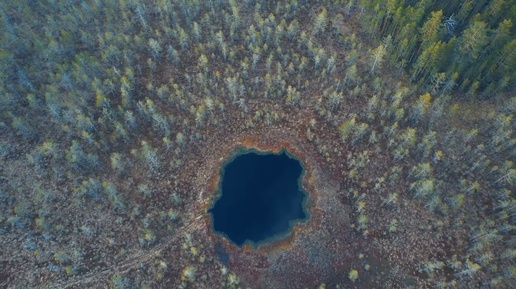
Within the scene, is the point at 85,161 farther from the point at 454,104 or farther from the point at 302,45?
the point at 454,104

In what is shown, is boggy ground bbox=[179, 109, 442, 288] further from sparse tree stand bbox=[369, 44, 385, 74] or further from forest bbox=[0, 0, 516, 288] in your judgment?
sparse tree stand bbox=[369, 44, 385, 74]

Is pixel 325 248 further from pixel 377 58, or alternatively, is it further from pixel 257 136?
pixel 377 58

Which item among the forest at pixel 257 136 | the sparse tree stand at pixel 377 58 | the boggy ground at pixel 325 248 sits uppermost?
the sparse tree stand at pixel 377 58

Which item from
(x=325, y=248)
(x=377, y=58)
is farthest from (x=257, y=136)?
(x=377, y=58)

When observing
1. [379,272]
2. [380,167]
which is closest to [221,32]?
[380,167]

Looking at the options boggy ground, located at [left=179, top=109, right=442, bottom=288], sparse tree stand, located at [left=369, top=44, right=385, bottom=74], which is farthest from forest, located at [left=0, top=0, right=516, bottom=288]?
sparse tree stand, located at [left=369, top=44, right=385, bottom=74]

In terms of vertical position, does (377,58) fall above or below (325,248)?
above

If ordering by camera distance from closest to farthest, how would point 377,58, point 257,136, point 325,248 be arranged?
1. point 325,248
2. point 377,58
3. point 257,136

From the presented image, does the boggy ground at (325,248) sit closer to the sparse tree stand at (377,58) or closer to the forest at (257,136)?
the forest at (257,136)

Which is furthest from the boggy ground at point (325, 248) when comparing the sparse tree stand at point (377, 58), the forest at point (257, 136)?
the sparse tree stand at point (377, 58)
